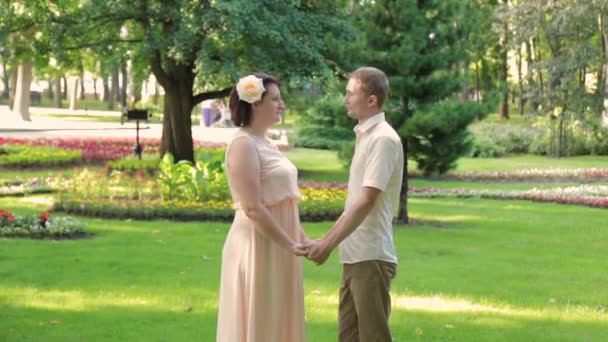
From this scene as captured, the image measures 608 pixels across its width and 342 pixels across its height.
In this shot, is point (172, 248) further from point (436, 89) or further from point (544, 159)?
point (544, 159)

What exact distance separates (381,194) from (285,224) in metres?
0.52

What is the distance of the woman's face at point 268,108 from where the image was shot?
453 cm

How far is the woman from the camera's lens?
4422 millimetres

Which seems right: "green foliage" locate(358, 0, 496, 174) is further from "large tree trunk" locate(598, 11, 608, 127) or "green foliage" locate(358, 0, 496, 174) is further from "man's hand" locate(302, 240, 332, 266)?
"large tree trunk" locate(598, 11, 608, 127)

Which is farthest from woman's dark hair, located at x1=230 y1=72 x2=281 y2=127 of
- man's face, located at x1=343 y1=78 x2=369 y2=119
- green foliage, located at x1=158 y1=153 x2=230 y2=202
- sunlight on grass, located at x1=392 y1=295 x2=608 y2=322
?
green foliage, located at x1=158 y1=153 x2=230 y2=202

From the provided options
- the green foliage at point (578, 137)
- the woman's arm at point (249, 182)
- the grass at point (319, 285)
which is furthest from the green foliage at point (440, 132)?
the green foliage at point (578, 137)

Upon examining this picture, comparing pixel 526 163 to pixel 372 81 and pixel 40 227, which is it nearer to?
pixel 40 227

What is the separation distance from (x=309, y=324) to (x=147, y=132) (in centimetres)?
2804

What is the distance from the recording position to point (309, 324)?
7.11 metres

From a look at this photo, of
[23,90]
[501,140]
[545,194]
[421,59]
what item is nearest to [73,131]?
[23,90]

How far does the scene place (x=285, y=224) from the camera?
15.2 feet

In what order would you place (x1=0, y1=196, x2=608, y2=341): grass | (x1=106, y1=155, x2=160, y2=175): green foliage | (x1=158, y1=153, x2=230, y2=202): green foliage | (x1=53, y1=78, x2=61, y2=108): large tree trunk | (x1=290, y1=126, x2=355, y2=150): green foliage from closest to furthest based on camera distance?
(x1=0, y1=196, x2=608, y2=341): grass < (x1=158, y1=153, x2=230, y2=202): green foliage < (x1=106, y1=155, x2=160, y2=175): green foliage < (x1=290, y1=126, x2=355, y2=150): green foliage < (x1=53, y1=78, x2=61, y2=108): large tree trunk

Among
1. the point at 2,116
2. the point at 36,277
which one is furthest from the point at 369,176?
the point at 2,116

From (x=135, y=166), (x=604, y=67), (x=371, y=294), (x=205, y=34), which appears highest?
(x=604, y=67)
